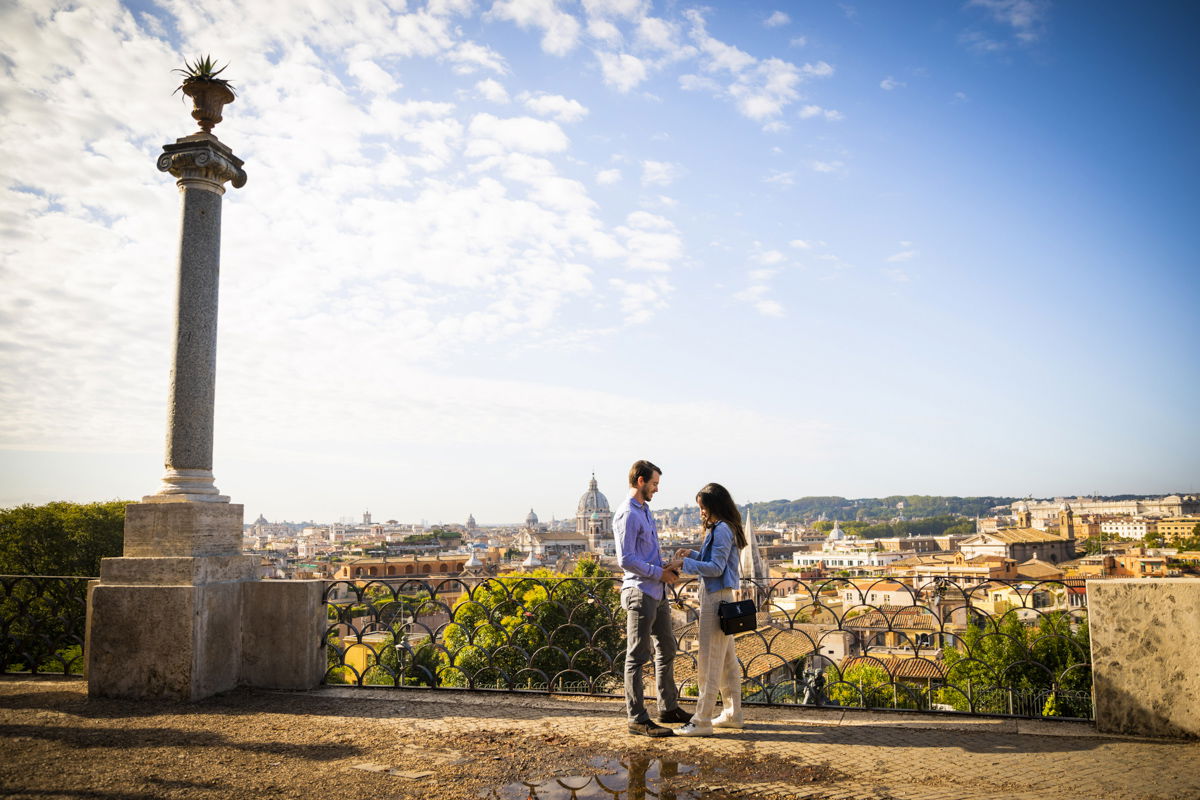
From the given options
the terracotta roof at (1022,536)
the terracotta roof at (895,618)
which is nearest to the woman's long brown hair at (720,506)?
the terracotta roof at (895,618)

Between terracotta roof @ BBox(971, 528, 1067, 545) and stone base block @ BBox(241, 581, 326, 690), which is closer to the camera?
stone base block @ BBox(241, 581, 326, 690)

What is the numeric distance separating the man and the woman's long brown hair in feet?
1.04

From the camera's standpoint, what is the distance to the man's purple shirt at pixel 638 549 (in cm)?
499

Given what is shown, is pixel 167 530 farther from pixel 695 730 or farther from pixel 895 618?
pixel 895 618

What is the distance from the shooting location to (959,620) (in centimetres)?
5306

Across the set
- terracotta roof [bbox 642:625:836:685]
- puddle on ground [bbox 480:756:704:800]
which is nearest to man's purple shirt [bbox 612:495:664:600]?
terracotta roof [bbox 642:625:836:685]

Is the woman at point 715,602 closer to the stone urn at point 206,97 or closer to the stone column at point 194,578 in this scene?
the stone column at point 194,578

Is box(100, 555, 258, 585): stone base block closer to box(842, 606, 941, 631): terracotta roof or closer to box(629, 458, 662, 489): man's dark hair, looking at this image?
box(629, 458, 662, 489): man's dark hair

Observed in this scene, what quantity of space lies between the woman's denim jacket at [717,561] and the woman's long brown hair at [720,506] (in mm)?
51

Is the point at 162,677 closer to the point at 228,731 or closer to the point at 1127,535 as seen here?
the point at 228,731

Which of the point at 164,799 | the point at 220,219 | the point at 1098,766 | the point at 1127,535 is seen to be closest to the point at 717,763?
the point at 1098,766

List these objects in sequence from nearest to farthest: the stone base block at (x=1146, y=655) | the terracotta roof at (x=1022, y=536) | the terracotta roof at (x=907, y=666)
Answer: the stone base block at (x=1146, y=655) < the terracotta roof at (x=907, y=666) < the terracotta roof at (x=1022, y=536)

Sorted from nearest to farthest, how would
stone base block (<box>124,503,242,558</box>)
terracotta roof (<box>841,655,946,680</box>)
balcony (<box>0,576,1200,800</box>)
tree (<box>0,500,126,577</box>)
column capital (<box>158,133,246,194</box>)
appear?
balcony (<box>0,576,1200,800</box>)
terracotta roof (<box>841,655,946,680</box>)
stone base block (<box>124,503,242,558</box>)
column capital (<box>158,133,246,194</box>)
tree (<box>0,500,126,577</box>)

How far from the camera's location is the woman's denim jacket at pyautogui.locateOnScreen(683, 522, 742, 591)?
4.91m
